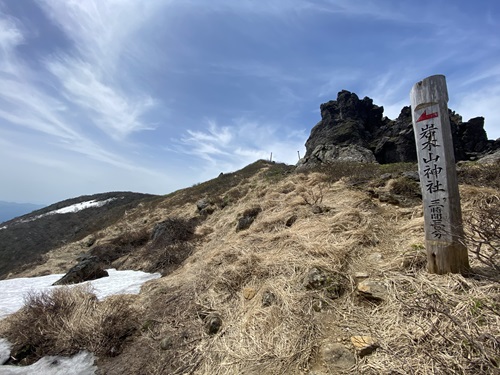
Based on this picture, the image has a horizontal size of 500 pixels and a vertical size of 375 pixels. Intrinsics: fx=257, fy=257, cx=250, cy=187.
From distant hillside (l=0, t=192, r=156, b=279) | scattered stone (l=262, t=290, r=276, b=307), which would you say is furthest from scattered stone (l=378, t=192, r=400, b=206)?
distant hillside (l=0, t=192, r=156, b=279)

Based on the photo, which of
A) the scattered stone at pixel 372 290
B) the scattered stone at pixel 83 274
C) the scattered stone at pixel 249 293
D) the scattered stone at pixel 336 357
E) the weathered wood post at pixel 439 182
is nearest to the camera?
the scattered stone at pixel 336 357

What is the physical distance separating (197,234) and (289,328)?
8.33 metres

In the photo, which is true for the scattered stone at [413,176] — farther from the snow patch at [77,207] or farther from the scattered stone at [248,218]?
the snow patch at [77,207]

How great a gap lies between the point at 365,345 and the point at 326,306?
807 mm

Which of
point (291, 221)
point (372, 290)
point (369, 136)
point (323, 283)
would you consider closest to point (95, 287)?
point (291, 221)

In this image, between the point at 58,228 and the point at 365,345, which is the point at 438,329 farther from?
the point at 58,228

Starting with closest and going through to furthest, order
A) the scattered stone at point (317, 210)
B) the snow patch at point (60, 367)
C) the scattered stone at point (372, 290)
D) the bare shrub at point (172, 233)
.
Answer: the scattered stone at point (372, 290) < the snow patch at point (60, 367) < the scattered stone at point (317, 210) < the bare shrub at point (172, 233)

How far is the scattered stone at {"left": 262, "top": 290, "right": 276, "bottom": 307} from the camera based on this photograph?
3595mm

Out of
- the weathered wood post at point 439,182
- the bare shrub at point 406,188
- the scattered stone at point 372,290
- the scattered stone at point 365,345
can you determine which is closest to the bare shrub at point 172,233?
the bare shrub at point 406,188

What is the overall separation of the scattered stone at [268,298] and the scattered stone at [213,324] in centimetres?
71

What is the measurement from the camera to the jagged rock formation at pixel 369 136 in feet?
56.8

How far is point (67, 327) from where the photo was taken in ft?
13.9

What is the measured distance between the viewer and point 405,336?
239 centimetres

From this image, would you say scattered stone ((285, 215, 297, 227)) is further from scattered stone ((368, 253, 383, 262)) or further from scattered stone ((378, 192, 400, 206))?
scattered stone ((368, 253, 383, 262))
